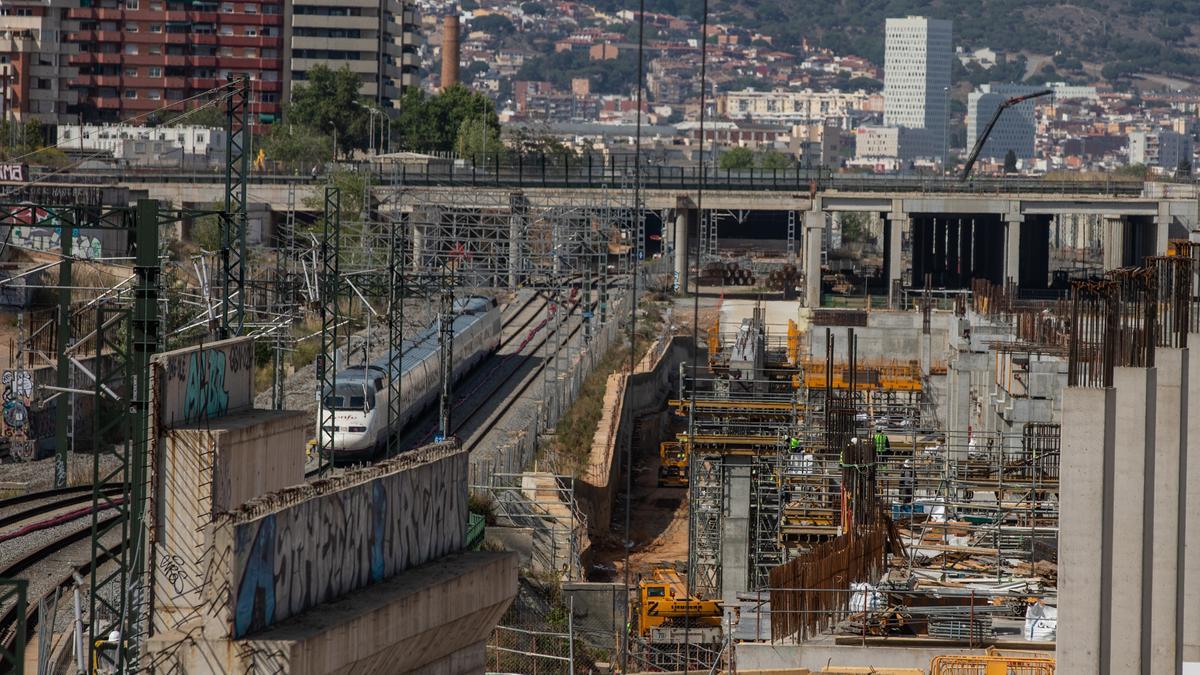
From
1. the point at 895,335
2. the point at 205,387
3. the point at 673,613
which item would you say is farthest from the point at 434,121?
the point at 205,387

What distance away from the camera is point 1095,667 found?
17844mm

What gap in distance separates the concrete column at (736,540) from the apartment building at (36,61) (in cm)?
8954

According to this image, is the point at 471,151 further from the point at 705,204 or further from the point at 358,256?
the point at 358,256

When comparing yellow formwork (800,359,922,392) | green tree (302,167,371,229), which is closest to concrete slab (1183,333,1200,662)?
yellow formwork (800,359,922,392)

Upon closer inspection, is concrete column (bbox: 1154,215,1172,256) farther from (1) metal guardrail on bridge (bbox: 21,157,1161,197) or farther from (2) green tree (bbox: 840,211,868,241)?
(2) green tree (bbox: 840,211,868,241)

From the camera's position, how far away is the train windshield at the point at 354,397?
127 feet

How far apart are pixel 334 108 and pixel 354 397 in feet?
257

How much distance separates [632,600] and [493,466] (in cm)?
660

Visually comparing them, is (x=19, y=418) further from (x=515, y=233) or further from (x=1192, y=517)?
(x=515, y=233)

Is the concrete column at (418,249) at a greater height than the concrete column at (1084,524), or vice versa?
the concrete column at (418,249)

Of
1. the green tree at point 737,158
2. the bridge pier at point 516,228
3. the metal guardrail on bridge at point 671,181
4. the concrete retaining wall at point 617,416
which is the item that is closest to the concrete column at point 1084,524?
the concrete retaining wall at point 617,416

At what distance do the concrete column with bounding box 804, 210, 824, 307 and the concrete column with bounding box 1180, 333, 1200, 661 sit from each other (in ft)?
170

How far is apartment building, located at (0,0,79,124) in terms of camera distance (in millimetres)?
113812

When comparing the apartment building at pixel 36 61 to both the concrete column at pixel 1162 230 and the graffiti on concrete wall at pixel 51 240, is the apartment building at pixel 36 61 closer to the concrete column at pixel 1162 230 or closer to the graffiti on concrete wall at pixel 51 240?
the graffiti on concrete wall at pixel 51 240
